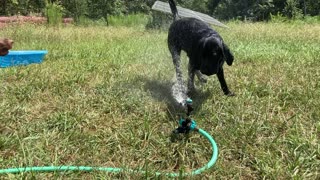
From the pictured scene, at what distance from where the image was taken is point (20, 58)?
209 inches

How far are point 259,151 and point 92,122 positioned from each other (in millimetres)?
1455

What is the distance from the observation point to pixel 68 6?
23906 millimetres

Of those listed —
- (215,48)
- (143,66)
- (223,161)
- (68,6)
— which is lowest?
(68,6)

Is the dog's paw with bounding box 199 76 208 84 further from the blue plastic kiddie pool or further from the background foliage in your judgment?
the background foliage

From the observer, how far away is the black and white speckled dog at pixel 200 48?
11.1 feet

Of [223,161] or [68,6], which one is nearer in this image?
[223,161]

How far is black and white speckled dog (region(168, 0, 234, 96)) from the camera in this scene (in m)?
3.38

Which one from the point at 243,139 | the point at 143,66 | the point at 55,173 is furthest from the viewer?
the point at 143,66

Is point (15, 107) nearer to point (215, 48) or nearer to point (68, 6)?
point (215, 48)

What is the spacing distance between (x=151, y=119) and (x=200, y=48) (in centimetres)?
86

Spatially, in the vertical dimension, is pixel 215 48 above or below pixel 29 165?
above

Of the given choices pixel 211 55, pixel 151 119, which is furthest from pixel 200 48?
pixel 151 119

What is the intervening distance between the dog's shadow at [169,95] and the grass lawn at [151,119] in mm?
20

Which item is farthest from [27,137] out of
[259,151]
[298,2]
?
[298,2]
